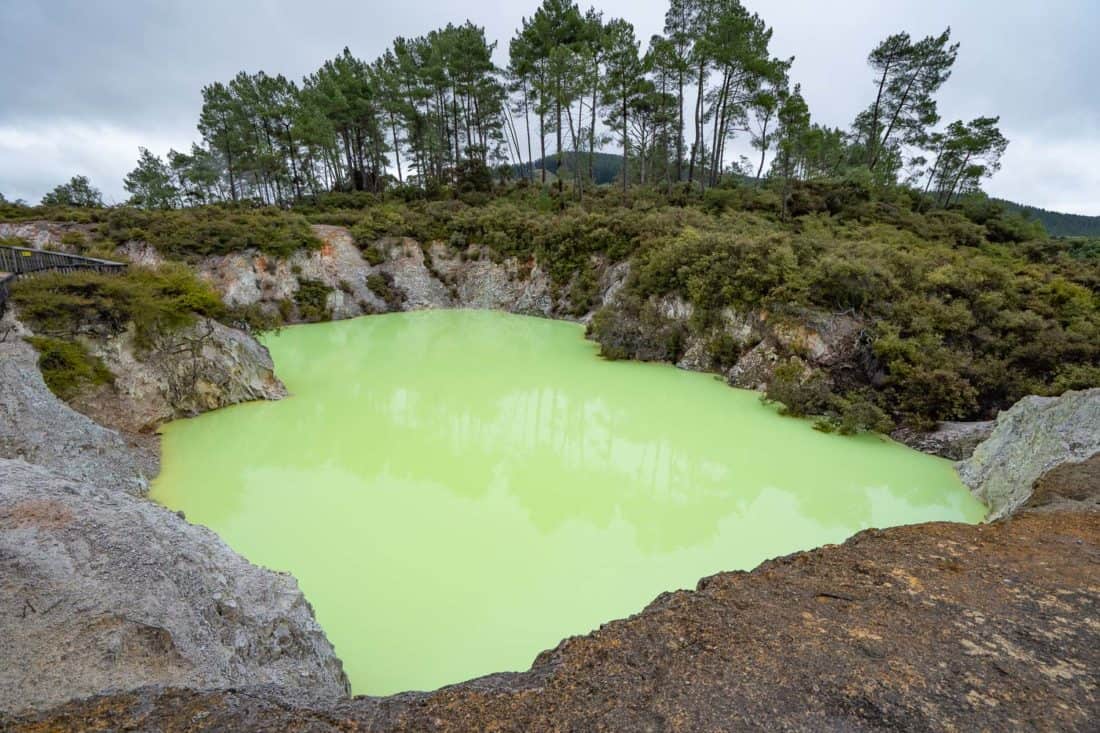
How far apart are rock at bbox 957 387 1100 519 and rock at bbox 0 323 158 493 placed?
1063cm

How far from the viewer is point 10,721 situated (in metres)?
2.03

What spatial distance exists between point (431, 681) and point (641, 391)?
8.44m

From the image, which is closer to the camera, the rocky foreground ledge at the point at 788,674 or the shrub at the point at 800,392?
the rocky foreground ledge at the point at 788,674

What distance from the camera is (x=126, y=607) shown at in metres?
2.88

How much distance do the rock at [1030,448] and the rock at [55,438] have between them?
1063 centimetres

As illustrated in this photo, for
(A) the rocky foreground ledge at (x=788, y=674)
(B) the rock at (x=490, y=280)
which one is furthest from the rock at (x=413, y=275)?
(A) the rocky foreground ledge at (x=788, y=674)

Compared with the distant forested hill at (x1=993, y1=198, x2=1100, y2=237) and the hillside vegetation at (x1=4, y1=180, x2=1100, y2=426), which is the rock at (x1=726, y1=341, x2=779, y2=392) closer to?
the hillside vegetation at (x1=4, y1=180, x2=1100, y2=426)

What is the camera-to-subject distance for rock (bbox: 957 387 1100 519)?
603 centimetres

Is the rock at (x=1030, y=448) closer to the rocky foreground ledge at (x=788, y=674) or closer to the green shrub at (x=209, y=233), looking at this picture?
the rocky foreground ledge at (x=788, y=674)

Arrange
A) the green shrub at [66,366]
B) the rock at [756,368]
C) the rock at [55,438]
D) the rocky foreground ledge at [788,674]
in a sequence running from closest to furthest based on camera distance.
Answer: the rocky foreground ledge at [788,674], the rock at [55,438], the green shrub at [66,366], the rock at [756,368]

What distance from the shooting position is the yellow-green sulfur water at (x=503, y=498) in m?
4.56

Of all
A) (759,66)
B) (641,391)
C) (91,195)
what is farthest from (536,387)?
(91,195)

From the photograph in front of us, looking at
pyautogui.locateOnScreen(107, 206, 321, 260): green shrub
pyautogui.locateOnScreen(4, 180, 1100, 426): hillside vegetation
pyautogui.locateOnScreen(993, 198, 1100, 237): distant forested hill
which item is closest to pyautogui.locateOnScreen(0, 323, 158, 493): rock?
pyautogui.locateOnScreen(4, 180, 1100, 426): hillside vegetation

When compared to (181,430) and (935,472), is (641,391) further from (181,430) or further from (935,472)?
(181,430)
